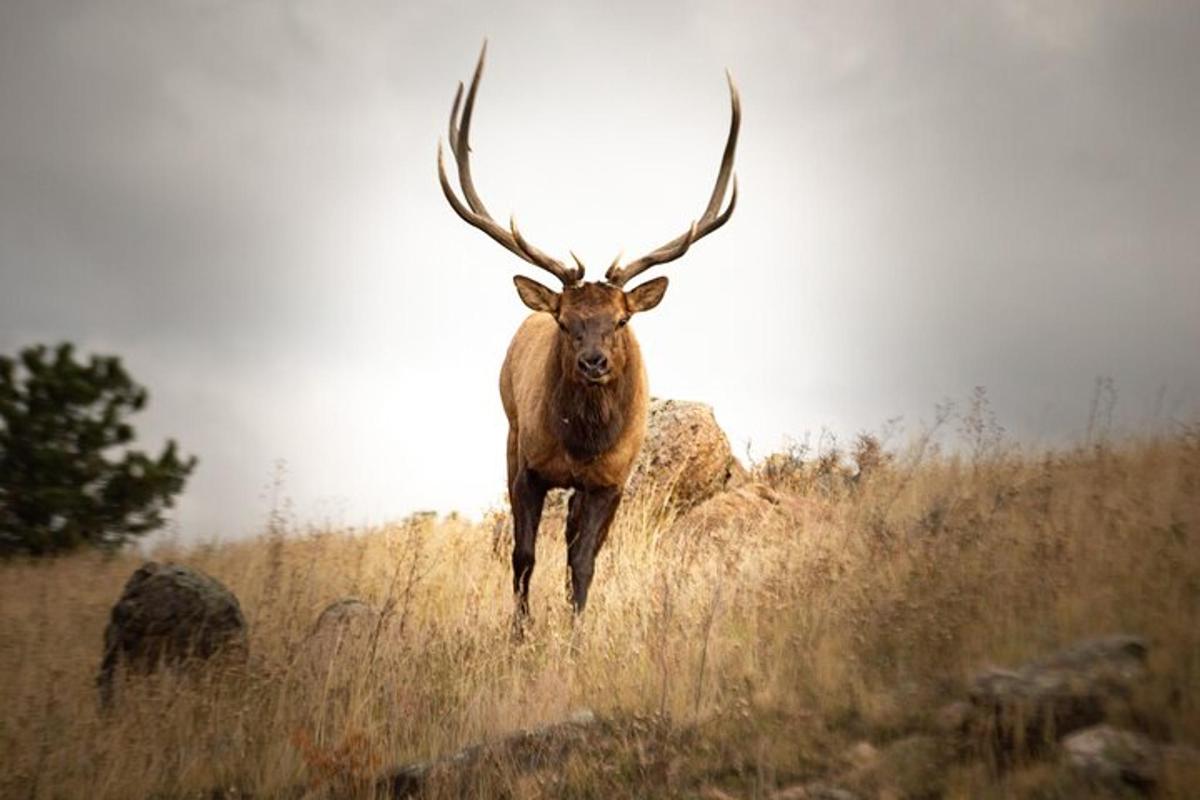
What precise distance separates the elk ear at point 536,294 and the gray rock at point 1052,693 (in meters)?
3.78

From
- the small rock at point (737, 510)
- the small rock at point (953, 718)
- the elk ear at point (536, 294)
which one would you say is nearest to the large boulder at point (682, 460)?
the small rock at point (737, 510)

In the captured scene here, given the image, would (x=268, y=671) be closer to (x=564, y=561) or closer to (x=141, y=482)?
(x=564, y=561)

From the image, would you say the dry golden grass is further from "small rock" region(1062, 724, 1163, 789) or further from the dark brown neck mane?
the dark brown neck mane

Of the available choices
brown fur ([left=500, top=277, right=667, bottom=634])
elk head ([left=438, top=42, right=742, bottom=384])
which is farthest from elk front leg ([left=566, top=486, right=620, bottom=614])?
elk head ([left=438, top=42, right=742, bottom=384])

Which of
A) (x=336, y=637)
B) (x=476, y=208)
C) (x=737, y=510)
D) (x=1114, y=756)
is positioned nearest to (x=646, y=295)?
(x=476, y=208)

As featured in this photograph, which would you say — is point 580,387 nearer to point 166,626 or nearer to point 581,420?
point 581,420

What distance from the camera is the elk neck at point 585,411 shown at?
259 inches

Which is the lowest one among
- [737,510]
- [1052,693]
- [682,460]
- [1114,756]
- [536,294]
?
[1114,756]

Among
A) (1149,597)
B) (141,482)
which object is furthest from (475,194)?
(141,482)

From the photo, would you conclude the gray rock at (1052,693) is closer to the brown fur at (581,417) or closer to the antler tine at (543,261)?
the brown fur at (581,417)

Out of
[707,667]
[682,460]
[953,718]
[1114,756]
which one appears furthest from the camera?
[682,460]

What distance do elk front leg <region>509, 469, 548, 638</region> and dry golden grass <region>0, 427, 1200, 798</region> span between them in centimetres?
30

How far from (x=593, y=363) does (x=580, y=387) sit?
1.81 ft

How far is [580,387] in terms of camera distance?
6559 millimetres
